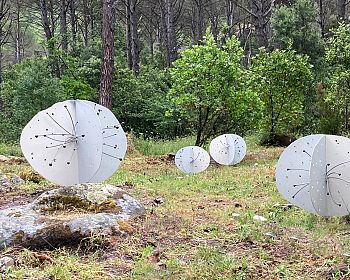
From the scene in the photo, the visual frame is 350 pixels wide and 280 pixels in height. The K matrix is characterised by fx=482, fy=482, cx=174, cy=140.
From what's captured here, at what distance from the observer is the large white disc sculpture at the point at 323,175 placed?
4363mm

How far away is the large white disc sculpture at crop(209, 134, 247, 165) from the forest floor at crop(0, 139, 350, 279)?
400 cm

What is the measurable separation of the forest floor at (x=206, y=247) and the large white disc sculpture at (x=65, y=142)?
24.6 inches

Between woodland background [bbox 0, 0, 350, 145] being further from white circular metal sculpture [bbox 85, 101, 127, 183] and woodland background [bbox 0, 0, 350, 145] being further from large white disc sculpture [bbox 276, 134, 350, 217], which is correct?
large white disc sculpture [bbox 276, 134, 350, 217]

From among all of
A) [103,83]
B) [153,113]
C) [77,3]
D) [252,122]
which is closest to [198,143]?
[252,122]

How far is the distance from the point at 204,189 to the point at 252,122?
5665 millimetres

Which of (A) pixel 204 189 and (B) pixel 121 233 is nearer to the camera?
(B) pixel 121 233

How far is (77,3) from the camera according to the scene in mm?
29219

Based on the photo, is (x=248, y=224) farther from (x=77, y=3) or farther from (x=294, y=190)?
(x=77, y=3)

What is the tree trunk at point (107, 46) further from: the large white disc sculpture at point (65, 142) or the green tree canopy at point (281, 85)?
the large white disc sculpture at point (65, 142)

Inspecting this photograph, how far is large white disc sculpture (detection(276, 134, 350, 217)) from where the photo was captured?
4363mm

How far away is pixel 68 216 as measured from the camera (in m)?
3.98

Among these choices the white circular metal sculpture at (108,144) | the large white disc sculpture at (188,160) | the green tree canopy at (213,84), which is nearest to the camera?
the white circular metal sculpture at (108,144)

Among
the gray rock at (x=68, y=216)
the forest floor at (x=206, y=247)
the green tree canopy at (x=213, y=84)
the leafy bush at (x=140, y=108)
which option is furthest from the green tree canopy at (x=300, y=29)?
the gray rock at (x=68, y=216)

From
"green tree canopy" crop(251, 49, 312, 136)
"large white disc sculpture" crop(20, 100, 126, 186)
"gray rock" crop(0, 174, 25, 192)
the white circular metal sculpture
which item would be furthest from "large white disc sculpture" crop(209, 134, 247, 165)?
"large white disc sculpture" crop(20, 100, 126, 186)
